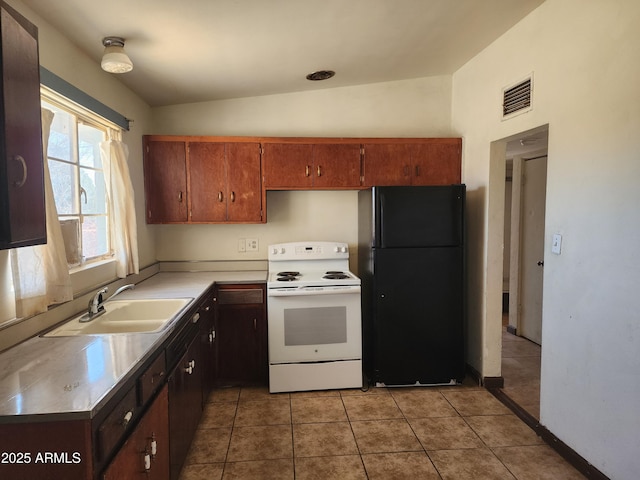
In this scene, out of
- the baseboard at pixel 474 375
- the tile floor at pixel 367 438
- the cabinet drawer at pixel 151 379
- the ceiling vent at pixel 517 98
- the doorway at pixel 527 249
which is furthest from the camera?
the doorway at pixel 527 249

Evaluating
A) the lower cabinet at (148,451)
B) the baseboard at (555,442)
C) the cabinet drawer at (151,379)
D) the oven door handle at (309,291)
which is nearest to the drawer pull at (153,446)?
the lower cabinet at (148,451)

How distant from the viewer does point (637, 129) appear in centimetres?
176

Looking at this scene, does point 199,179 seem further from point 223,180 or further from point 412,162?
point 412,162

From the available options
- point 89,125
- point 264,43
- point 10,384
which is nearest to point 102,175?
point 89,125

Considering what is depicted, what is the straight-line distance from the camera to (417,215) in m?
3.07

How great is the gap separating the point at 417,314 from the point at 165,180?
2.27 metres

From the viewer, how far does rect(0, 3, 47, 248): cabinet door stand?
1181 millimetres

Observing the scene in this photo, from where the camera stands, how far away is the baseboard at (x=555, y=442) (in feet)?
6.77

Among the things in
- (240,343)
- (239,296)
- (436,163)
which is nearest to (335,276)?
(239,296)

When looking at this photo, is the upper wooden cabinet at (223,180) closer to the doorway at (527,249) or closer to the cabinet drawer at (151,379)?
the cabinet drawer at (151,379)

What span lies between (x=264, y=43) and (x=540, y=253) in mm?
3337

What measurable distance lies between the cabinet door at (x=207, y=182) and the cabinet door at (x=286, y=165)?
12cm

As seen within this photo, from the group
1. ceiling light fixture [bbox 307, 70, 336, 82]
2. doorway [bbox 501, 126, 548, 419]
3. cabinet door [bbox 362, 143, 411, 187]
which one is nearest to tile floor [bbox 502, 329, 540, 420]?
doorway [bbox 501, 126, 548, 419]

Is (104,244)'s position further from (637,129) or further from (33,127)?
(637,129)
